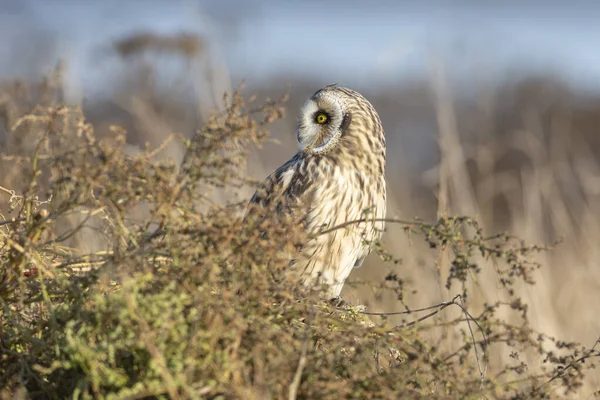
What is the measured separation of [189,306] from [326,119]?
2.36m

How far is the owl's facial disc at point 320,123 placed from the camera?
4086 millimetres

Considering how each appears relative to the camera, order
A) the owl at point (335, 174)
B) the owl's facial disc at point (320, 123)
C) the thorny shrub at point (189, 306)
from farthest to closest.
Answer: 1. the owl's facial disc at point (320, 123)
2. the owl at point (335, 174)
3. the thorny shrub at point (189, 306)

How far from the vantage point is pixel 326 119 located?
414 cm

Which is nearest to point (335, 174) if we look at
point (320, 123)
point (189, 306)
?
point (320, 123)

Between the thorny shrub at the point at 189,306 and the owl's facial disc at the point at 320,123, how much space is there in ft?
6.32

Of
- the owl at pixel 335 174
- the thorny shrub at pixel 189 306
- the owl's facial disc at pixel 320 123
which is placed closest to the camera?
the thorny shrub at pixel 189 306

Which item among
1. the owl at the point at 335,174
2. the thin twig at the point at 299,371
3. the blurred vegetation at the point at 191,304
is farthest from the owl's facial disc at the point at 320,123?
the thin twig at the point at 299,371

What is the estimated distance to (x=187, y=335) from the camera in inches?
69.8

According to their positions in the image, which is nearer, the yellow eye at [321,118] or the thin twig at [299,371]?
the thin twig at [299,371]

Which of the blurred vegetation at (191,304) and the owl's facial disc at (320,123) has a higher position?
the owl's facial disc at (320,123)

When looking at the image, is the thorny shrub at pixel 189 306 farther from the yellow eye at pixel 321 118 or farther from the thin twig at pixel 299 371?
the yellow eye at pixel 321 118

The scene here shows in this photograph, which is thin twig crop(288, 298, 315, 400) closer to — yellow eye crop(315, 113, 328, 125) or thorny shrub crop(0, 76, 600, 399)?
thorny shrub crop(0, 76, 600, 399)

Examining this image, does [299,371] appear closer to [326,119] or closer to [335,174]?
[335,174]

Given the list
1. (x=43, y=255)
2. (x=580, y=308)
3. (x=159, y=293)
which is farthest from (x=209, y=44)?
(x=159, y=293)
